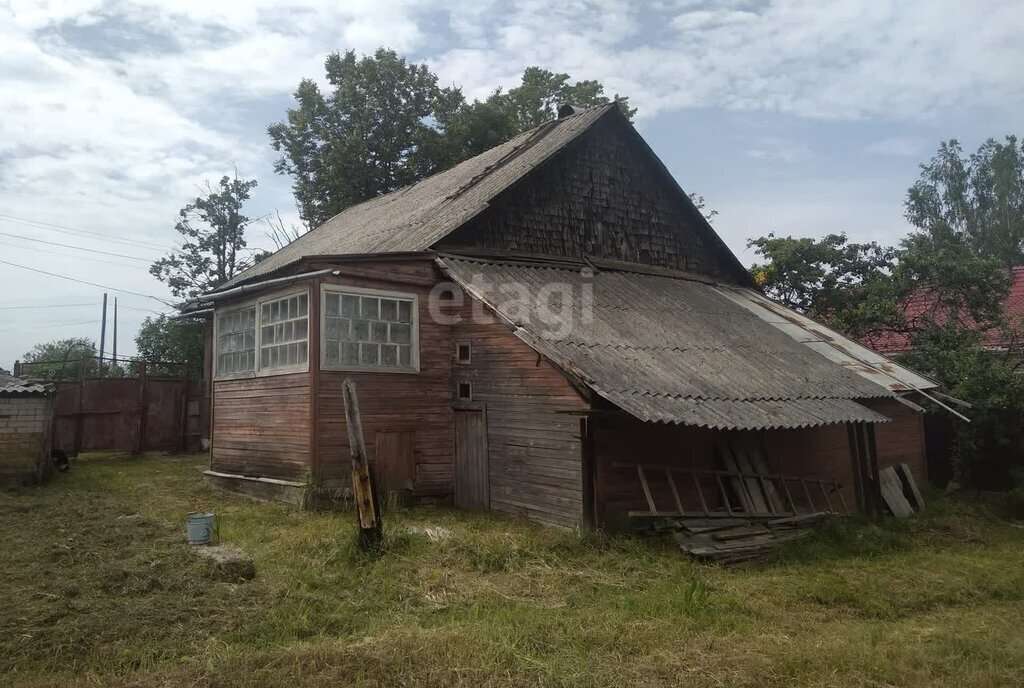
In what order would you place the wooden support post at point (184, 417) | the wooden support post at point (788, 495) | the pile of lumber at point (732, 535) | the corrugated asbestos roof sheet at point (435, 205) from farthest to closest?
the wooden support post at point (184, 417) < the corrugated asbestos roof sheet at point (435, 205) < the wooden support post at point (788, 495) < the pile of lumber at point (732, 535)

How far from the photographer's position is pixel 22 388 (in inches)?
498

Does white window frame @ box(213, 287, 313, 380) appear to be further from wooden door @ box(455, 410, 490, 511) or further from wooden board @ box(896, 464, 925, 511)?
wooden board @ box(896, 464, 925, 511)

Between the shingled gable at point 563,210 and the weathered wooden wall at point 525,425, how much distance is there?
2.30 m

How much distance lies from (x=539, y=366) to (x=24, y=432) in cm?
973

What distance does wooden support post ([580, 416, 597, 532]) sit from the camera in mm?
8828

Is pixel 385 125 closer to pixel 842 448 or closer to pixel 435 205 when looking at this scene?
pixel 435 205

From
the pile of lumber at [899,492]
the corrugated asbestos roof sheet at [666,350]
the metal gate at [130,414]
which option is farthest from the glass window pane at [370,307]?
the metal gate at [130,414]

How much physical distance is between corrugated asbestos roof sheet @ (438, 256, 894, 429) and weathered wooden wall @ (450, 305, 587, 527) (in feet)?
1.76

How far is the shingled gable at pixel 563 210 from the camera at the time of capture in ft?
42.2

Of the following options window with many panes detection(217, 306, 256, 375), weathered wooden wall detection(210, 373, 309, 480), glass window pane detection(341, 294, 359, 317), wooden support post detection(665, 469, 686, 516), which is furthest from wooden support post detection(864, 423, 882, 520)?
window with many panes detection(217, 306, 256, 375)

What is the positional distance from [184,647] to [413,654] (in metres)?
1.65

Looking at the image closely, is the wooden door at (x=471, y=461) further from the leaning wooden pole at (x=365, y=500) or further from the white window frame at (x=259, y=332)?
the leaning wooden pole at (x=365, y=500)

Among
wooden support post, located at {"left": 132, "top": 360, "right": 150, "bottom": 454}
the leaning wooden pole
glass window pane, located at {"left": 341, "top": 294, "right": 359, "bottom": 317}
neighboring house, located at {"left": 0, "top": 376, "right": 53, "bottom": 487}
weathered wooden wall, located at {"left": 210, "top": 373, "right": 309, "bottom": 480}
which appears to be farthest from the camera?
wooden support post, located at {"left": 132, "top": 360, "right": 150, "bottom": 454}

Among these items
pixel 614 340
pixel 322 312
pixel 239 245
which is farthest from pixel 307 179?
pixel 614 340
